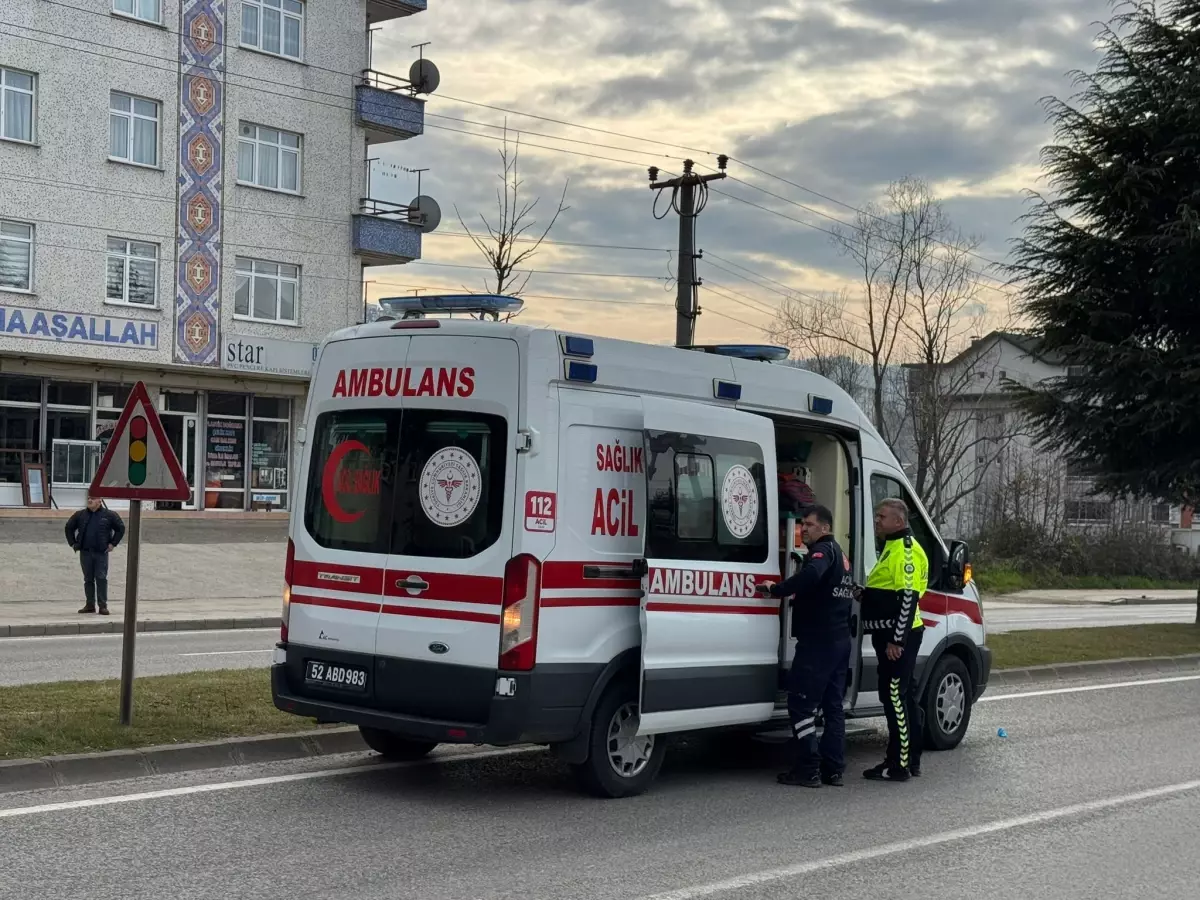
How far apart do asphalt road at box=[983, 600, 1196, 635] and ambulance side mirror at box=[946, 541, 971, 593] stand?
525 inches

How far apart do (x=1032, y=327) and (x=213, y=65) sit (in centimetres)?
2170

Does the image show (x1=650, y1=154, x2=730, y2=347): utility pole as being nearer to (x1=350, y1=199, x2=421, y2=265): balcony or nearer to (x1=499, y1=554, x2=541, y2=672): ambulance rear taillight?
(x1=350, y1=199, x2=421, y2=265): balcony

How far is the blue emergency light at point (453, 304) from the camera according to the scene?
8250 millimetres

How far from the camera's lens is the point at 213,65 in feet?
117

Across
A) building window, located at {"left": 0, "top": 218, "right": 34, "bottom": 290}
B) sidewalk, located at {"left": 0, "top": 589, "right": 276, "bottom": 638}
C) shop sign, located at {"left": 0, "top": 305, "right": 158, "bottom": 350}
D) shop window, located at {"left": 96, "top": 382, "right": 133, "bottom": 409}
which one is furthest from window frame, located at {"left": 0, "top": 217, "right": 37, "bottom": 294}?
sidewalk, located at {"left": 0, "top": 589, "right": 276, "bottom": 638}

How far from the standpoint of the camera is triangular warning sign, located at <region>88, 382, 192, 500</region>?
9148 mm

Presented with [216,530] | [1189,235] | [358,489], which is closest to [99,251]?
[216,530]

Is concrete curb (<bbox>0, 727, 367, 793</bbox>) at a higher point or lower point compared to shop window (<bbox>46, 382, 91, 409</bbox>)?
lower

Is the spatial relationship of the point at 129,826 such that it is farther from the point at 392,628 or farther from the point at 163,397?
the point at 163,397

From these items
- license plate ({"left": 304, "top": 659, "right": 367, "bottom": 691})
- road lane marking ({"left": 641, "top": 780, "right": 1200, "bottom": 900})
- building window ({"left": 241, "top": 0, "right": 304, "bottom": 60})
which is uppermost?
building window ({"left": 241, "top": 0, "right": 304, "bottom": 60})

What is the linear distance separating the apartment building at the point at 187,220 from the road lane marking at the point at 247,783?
26.1 m

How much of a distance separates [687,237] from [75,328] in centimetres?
1468

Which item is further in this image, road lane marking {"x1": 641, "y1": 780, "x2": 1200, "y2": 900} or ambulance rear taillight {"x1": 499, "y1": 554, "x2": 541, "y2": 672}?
Answer: ambulance rear taillight {"x1": 499, "y1": 554, "x2": 541, "y2": 672}

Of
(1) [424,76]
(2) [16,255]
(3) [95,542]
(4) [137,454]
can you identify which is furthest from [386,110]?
(4) [137,454]
